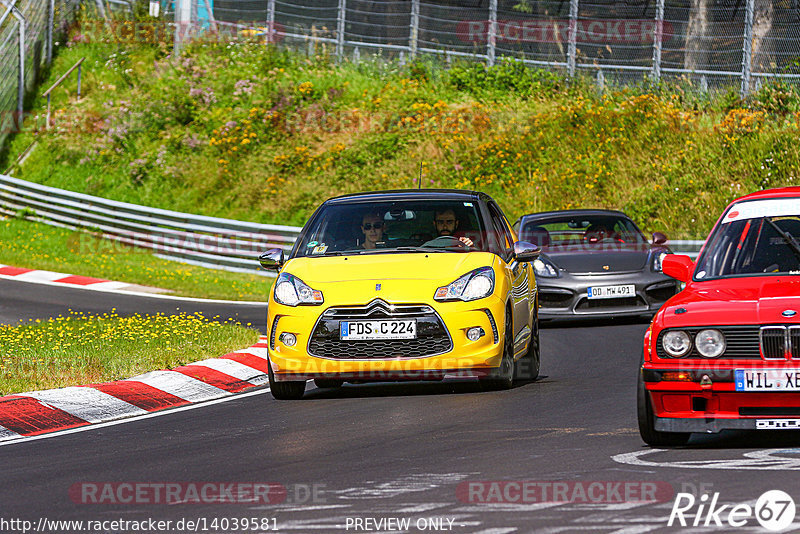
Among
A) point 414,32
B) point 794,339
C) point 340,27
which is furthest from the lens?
point 340,27

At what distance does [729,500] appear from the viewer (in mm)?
5785

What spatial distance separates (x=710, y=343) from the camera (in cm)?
704

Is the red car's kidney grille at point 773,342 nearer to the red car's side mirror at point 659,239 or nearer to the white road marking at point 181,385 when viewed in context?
the white road marking at point 181,385

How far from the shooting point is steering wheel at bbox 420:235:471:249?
10.5m

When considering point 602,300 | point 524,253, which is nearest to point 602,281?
point 602,300

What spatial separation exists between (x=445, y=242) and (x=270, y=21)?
25137mm

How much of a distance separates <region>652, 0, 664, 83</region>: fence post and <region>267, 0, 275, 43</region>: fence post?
10.4 meters

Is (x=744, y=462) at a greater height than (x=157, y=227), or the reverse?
(x=744, y=462)

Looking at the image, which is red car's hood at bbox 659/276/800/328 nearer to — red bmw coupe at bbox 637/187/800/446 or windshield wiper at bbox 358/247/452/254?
red bmw coupe at bbox 637/187/800/446

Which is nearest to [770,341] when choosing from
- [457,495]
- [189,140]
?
[457,495]

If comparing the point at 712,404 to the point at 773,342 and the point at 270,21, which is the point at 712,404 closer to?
the point at 773,342

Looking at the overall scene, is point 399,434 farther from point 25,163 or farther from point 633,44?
point 25,163

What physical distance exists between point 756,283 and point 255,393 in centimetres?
449

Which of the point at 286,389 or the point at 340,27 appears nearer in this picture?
the point at 286,389
